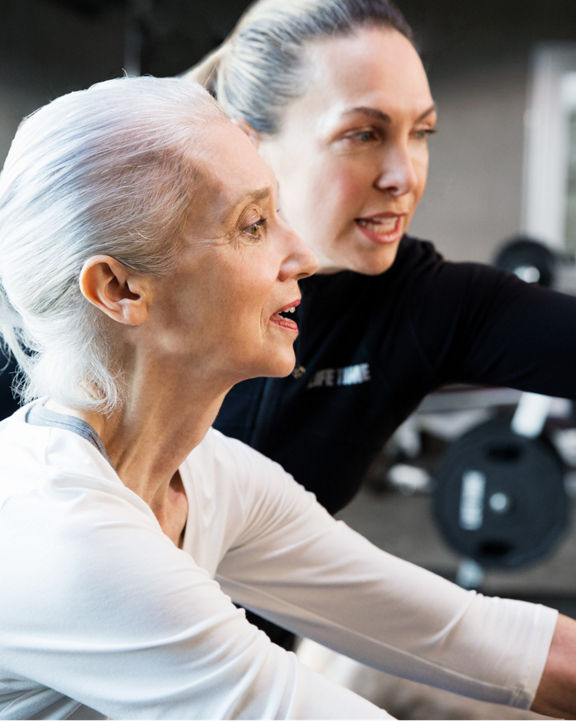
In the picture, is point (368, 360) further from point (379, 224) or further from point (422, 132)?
point (422, 132)

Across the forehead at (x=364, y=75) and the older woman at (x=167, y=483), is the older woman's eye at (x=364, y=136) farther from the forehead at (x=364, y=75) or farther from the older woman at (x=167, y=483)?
the older woman at (x=167, y=483)

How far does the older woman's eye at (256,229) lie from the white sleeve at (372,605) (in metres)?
0.30

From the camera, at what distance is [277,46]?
1170 mm

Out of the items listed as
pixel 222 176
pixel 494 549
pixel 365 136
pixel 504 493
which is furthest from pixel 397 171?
pixel 494 549

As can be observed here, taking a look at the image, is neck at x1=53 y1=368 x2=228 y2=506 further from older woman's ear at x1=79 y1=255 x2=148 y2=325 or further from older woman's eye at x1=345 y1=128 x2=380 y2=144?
older woman's eye at x1=345 y1=128 x2=380 y2=144

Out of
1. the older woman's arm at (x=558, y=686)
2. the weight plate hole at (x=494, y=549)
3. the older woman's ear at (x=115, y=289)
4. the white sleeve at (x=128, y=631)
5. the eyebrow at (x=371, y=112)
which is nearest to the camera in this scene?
the white sleeve at (x=128, y=631)

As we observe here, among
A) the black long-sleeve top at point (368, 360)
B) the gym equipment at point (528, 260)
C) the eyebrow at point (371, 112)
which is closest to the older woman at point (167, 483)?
the black long-sleeve top at point (368, 360)

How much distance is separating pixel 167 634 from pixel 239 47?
83 cm

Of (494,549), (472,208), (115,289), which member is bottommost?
(494,549)

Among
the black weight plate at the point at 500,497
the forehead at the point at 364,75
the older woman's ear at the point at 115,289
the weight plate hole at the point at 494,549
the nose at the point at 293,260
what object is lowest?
the weight plate hole at the point at 494,549

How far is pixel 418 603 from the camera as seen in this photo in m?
0.96

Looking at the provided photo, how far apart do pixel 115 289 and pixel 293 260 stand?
179mm

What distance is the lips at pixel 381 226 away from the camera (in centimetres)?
116

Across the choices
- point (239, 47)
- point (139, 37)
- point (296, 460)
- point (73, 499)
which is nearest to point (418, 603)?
point (296, 460)
